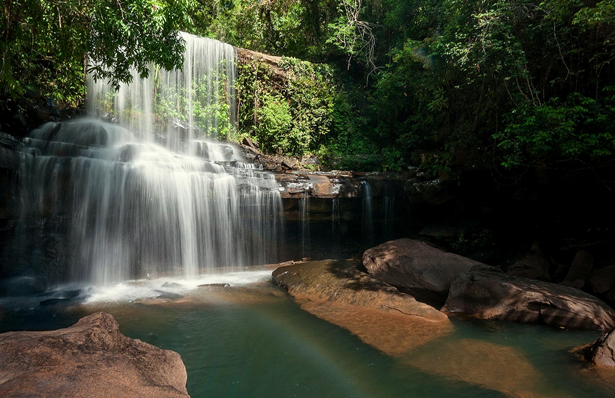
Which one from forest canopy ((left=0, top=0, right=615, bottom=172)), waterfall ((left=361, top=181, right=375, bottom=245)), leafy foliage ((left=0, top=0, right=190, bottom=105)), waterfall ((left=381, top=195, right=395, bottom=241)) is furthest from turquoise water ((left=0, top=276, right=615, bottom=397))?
waterfall ((left=381, top=195, right=395, bottom=241))

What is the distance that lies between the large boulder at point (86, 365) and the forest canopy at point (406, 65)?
15.4 feet

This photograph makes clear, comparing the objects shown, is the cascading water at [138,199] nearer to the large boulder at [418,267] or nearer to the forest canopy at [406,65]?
the forest canopy at [406,65]

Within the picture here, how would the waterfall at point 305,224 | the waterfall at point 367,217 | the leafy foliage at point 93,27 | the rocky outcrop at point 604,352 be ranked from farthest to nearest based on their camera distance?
the waterfall at point 367,217, the waterfall at point 305,224, the leafy foliage at point 93,27, the rocky outcrop at point 604,352

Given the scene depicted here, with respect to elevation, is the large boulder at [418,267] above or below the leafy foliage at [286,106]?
below

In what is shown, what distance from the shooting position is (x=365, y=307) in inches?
261

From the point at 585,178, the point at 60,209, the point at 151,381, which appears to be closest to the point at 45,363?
the point at 151,381

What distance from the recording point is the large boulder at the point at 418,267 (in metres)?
7.57

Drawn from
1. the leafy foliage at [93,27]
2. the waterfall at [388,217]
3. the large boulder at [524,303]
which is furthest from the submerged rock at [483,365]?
the waterfall at [388,217]

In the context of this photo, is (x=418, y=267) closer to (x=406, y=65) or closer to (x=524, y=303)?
(x=524, y=303)

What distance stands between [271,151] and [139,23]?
9305 mm

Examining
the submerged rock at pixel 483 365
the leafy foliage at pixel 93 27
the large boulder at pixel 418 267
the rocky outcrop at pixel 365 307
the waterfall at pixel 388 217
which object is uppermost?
the leafy foliage at pixel 93 27

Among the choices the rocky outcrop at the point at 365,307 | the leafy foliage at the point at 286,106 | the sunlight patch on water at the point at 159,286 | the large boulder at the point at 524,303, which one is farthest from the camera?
the leafy foliage at the point at 286,106

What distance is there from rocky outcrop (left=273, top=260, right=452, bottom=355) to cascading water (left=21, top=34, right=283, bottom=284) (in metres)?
2.53

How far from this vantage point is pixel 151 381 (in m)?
2.87
